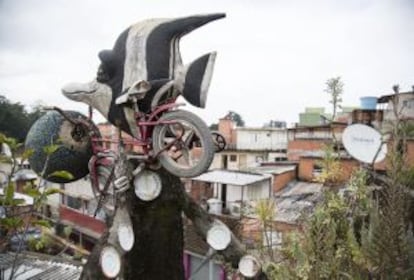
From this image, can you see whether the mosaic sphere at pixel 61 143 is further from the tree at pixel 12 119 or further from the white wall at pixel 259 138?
the tree at pixel 12 119

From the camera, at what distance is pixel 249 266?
3.39 meters

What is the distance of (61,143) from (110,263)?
4.04 ft

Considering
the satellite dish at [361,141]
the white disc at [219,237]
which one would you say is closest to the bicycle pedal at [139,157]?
the white disc at [219,237]

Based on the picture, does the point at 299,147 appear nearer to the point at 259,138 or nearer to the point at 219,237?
the point at 259,138

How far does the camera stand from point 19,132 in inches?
1064

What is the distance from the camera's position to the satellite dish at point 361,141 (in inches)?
128

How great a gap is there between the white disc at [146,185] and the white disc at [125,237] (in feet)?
0.92

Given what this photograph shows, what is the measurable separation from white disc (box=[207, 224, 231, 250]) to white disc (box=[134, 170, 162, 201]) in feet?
1.96

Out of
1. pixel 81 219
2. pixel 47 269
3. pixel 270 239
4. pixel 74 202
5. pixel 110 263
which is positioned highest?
pixel 270 239

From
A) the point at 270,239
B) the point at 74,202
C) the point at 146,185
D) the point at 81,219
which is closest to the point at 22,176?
the point at 81,219

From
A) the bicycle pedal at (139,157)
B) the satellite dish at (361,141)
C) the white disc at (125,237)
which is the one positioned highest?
the satellite dish at (361,141)

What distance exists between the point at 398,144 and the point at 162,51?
7.31 feet

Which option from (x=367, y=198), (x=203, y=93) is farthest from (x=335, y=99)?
(x=203, y=93)

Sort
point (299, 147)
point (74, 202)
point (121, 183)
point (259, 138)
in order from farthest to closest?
point (259, 138)
point (74, 202)
point (299, 147)
point (121, 183)
